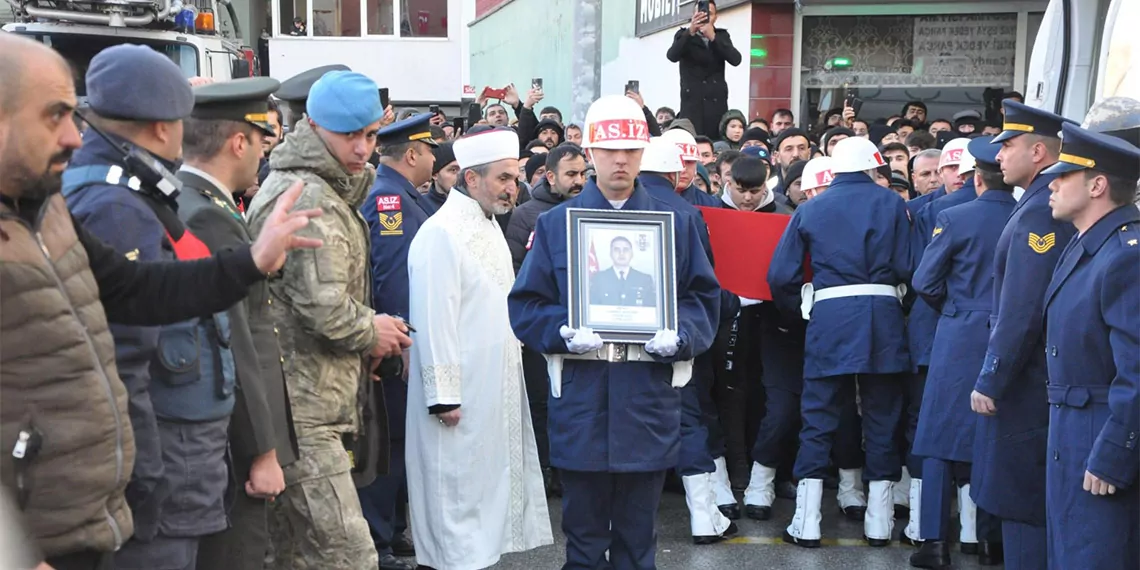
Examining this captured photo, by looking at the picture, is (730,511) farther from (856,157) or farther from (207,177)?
(207,177)

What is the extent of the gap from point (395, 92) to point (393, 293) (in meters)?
26.5

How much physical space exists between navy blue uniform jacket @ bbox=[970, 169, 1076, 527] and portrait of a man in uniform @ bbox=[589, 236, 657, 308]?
1.45m

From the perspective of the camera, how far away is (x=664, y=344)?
5.19 m

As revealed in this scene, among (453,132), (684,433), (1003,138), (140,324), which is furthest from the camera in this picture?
(453,132)

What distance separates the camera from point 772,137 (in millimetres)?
13734

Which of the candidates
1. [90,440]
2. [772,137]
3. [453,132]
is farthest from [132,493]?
[453,132]

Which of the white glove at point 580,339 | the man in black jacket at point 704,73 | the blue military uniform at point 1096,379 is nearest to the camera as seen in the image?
the blue military uniform at point 1096,379

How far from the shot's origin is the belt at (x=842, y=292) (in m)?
6.88

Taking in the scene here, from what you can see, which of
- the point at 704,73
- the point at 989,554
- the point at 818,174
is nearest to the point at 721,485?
the point at 989,554

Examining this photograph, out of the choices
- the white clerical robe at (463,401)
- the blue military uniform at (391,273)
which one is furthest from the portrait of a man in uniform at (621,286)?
A: the blue military uniform at (391,273)

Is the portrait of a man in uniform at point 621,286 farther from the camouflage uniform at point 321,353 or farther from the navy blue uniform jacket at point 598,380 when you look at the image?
the camouflage uniform at point 321,353

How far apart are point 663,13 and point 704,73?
5.77 m

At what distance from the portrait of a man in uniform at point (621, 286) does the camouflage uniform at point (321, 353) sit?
3.39 feet

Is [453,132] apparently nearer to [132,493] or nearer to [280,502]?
[280,502]
